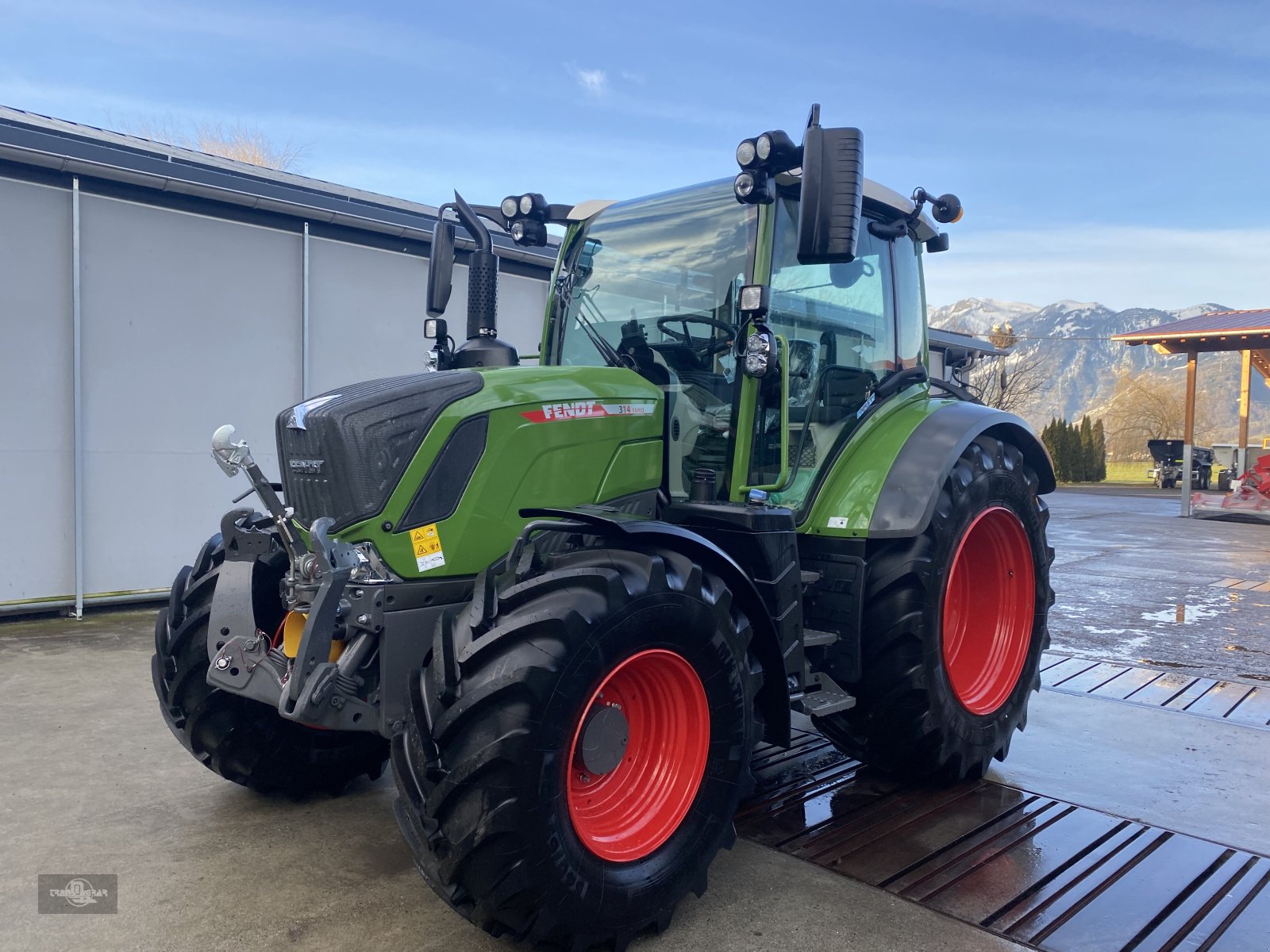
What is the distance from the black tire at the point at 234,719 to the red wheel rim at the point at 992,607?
8.06 feet

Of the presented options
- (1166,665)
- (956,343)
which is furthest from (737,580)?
(956,343)

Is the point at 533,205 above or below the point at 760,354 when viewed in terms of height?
above

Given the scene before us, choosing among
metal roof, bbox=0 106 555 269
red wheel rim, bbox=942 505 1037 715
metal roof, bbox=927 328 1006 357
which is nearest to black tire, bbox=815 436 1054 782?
red wheel rim, bbox=942 505 1037 715

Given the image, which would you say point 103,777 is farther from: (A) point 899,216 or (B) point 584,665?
(A) point 899,216

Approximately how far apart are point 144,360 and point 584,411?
5202 millimetres

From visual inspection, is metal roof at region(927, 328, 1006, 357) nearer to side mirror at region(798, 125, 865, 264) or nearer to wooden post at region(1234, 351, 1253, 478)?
wooden post at region(1234, 351, 1253, 478)

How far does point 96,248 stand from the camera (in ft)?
21.9

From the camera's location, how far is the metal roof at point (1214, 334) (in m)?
19.5

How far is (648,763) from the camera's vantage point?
2760 mm

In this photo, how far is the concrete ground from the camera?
2570 millimetres

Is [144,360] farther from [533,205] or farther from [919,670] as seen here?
[919,670]

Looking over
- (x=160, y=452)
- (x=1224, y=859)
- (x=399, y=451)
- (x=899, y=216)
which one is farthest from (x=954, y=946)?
(x=160, y=452)

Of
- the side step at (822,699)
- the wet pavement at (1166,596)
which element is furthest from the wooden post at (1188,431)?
the side step at (822,699)

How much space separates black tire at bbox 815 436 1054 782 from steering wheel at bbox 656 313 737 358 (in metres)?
0.96
